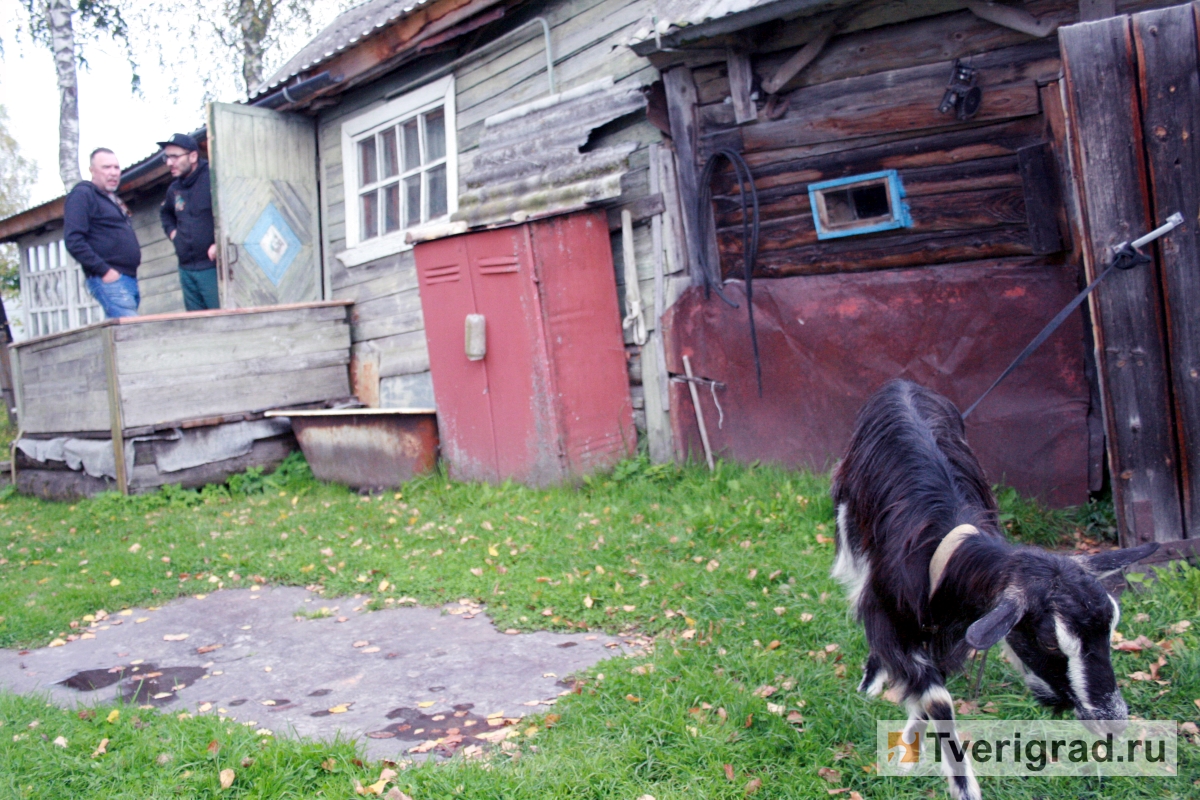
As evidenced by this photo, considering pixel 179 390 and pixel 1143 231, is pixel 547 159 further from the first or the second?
pixel 1143 231

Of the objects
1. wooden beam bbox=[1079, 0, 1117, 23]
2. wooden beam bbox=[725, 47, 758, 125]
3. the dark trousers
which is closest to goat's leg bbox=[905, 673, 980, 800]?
wooden beam bbox=[1079, 0, 1117, 23]

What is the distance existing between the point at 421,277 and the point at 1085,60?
15.6 feet

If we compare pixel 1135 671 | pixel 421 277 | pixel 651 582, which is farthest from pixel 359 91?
pixel 1135 671

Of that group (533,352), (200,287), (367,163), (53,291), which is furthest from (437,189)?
(53,291)

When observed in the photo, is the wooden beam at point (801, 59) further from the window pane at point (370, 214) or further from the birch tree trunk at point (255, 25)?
the birch tree trunk at point (255, 25)

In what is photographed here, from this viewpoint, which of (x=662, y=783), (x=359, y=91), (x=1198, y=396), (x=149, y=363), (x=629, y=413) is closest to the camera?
(x=662, y=783)

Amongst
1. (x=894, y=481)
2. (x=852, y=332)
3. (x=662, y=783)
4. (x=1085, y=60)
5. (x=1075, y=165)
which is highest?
(x=1085, y=60)

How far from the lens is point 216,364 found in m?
7.92

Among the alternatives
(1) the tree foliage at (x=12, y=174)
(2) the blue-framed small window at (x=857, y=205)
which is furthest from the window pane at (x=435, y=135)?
(1) the tree foliage at (x=12, y=174)

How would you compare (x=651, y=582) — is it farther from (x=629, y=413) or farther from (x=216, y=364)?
(x=216, y=364)

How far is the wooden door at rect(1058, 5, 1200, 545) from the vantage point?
11.9 ft

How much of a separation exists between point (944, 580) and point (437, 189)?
6.91 m

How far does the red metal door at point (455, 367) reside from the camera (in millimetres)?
6590

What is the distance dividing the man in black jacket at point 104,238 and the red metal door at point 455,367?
3.46 meters
